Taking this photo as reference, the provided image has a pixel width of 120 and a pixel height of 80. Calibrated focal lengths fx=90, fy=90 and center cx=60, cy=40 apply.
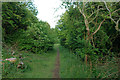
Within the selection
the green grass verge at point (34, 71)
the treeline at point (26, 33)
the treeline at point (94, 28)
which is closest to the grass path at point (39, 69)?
the green grass verge at point (34, 71)

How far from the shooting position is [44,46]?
1056 cm

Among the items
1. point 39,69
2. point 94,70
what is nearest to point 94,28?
point 94,70

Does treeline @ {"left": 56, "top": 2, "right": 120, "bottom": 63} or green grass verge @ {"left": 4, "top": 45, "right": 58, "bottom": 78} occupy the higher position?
treeline @ {"left": 56, "top": 2, "right": 120, "bottom": 63}

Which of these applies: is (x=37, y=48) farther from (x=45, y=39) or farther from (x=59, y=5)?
(x=59, y=5)

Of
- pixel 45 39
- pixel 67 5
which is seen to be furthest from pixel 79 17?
pixel 45 39

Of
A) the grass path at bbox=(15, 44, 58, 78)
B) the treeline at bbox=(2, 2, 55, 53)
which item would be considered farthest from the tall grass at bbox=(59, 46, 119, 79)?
the treeline at bbox=(2, 2, 55, 53)

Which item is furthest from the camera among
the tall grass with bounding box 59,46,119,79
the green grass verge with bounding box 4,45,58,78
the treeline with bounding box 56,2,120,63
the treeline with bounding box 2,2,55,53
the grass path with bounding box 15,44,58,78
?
the treeline with bounding box 2,2,55,53

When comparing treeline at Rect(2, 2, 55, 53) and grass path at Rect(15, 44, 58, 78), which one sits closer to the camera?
grass path at Rect(15, 44, 58, 78)

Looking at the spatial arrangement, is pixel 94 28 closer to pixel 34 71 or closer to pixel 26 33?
pixel 34 71

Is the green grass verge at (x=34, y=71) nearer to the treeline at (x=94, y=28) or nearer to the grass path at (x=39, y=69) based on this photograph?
the grass path at (x=39, y=69)

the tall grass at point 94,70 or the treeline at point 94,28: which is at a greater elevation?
the treeline at point 94,28

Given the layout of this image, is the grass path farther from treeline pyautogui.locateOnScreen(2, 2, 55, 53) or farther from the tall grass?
treeline pyautogui.locateOnScreen(2, 2, 55, 53)

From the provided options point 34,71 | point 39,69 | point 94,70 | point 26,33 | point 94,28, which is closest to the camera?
point 94,70

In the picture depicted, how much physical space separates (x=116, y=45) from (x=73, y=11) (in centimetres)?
436
